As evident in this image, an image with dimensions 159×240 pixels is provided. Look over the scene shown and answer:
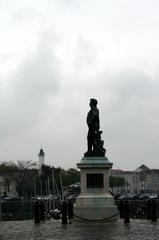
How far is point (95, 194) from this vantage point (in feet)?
111

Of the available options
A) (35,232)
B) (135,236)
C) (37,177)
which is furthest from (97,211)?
(37,177)

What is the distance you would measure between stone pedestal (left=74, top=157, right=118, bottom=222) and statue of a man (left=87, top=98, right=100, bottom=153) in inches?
56.2

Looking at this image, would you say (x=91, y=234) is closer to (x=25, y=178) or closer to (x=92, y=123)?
(x=92, y=123)

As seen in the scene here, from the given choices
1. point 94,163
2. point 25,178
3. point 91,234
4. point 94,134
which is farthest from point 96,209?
point 25,178

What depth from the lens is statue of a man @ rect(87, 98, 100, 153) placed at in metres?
35.8

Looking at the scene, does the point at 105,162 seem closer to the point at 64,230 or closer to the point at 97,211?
the point at 97,211

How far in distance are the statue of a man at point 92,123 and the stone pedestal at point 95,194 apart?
1.43m

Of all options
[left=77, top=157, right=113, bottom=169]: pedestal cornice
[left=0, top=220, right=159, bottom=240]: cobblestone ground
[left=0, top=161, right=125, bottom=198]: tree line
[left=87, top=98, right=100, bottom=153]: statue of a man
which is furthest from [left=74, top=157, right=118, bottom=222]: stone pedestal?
[left=0, top=161, right=125, bottom=198]: tree line

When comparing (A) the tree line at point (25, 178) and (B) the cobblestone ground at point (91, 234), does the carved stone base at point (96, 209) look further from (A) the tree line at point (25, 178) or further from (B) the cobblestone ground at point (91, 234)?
(A) the tree line at point (25, 178)

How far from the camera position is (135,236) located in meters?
24.6

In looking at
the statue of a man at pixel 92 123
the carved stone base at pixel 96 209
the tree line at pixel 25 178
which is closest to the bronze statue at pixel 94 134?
the statue of a man at pixel 92 123

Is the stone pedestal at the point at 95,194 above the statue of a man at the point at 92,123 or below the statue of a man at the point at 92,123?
below

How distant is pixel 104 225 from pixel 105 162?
177 inches

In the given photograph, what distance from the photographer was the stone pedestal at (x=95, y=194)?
33469 mm
